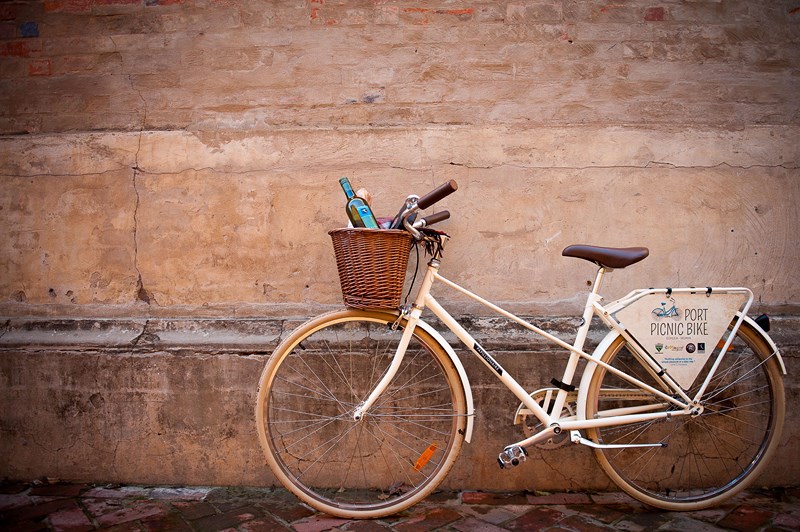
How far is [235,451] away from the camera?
335 cm

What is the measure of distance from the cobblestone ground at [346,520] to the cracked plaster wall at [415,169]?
0.61ft

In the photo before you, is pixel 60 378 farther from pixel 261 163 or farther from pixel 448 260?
pixel 448 260

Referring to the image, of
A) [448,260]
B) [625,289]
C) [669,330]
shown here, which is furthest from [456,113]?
[669,330]

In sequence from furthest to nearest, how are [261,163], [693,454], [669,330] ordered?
1. [261,163]
2. [693,454]
3. [669,330]

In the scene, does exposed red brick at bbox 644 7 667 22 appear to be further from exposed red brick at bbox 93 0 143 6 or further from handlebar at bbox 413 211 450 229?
exposed red brick at bbox 93 0 143 6

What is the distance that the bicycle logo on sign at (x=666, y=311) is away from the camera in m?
2.90

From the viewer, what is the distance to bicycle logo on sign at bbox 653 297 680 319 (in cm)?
290

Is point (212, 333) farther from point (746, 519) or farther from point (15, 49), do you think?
point (746, 519)

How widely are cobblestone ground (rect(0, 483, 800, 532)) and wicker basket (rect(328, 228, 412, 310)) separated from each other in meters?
1.06

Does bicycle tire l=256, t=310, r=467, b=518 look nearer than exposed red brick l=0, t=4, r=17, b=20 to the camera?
Yes

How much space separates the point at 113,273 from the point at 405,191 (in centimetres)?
171

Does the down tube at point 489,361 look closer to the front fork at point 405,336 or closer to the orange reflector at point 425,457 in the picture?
the front fork at point 405,336

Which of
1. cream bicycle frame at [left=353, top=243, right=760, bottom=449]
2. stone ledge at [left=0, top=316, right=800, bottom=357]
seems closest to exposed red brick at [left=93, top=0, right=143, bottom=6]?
stone ledge at [left=0, top=316, right=800, bottom=357]

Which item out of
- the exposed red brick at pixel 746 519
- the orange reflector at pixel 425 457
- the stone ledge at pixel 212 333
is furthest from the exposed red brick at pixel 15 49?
the exposed red brick at pixel 746 519
